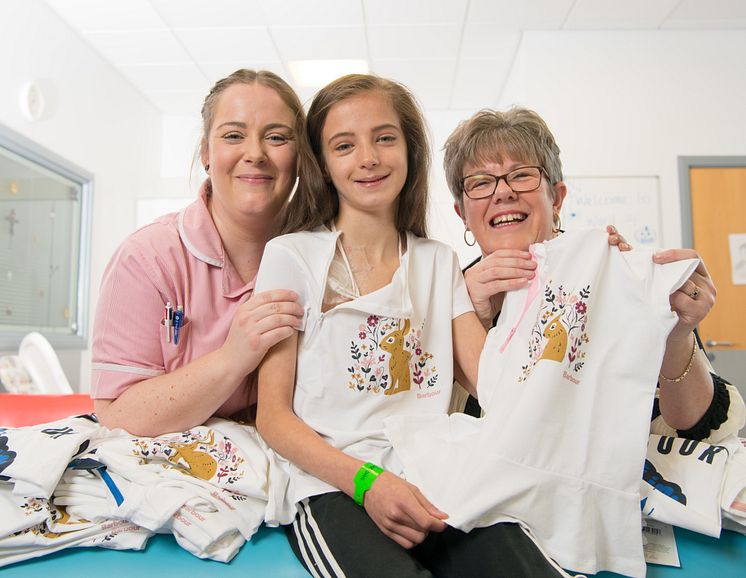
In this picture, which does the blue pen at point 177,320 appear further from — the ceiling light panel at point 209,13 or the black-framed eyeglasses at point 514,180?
the ceiling light panel at point 209,13

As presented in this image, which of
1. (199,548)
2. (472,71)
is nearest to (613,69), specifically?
(472,71)

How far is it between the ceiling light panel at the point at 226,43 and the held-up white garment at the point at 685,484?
13.5 ft

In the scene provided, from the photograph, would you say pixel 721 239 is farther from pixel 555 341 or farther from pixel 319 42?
pixel 555 341

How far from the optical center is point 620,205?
161 inches

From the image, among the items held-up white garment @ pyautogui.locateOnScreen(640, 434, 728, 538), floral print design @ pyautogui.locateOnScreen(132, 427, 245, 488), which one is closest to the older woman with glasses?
held-up white garment @ pyautogui.locateOnScreen(640, 434, 728, 538)

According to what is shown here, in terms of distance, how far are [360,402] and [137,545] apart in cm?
47

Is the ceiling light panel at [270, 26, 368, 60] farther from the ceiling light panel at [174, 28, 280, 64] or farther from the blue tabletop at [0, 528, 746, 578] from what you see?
the blue tabletop at [0, 528, 746, 578]

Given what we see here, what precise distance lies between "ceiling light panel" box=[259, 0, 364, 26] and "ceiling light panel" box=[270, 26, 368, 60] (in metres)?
0.08

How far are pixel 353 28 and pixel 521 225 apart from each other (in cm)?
340

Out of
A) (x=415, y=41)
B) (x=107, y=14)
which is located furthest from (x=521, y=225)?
(x=107, y=14)

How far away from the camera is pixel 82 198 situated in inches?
187

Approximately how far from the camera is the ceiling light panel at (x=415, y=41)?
14.2 feet

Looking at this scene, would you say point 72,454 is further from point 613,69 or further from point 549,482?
point 613,69

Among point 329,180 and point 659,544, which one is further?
point 329,180
